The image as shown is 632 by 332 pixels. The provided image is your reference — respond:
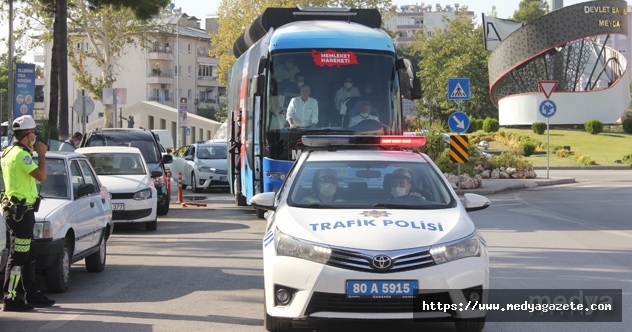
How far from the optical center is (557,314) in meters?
8.48

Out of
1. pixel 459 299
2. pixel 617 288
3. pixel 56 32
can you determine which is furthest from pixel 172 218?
pixel 459 299

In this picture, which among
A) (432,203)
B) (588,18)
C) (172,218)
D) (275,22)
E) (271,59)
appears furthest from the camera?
(588,18)

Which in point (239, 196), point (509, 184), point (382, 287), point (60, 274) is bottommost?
point (509, 184)

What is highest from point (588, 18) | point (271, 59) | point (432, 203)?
point (588, 18)

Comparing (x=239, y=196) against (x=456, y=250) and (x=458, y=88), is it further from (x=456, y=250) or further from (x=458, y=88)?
(x=456, y=250)

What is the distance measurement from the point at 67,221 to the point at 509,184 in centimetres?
2090

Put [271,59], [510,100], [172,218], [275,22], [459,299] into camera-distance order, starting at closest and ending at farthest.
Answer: [459,299]
[271,59]
[275,22]
[172,218]
[510,100]

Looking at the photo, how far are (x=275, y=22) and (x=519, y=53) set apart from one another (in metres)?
50.3

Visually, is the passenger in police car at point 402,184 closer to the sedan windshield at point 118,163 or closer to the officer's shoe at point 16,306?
the officer's shoe at point 16,306

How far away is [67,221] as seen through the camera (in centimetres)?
991

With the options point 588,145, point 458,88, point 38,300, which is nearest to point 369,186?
point 38,300

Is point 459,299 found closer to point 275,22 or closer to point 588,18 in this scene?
point 275,22

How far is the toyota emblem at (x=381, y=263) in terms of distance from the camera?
6857 millimetres

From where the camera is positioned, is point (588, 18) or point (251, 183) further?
point (588, 18)
